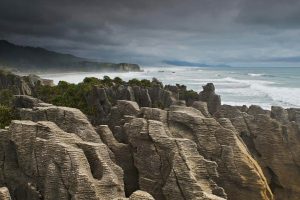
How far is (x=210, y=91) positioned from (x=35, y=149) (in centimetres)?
2884

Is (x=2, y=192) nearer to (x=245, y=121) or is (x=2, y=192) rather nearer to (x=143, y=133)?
(x=143, y=133)

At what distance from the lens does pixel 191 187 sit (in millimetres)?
17891

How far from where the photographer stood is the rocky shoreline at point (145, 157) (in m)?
17.7

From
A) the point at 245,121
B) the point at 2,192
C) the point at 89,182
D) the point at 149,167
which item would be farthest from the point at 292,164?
the point at 2,192

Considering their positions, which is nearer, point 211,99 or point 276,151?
point 276,151

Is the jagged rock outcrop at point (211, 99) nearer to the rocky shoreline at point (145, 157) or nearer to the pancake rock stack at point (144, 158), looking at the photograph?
the rocky shoreline at point (145, 157)

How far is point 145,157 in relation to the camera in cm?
2080

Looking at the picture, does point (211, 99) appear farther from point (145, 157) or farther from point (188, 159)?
point (188, 159)

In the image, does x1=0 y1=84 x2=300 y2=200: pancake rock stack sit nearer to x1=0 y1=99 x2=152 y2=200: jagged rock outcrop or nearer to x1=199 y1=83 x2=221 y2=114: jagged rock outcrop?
x1=0 y1=99 x2=152 y2=200: jagged rock outcrop

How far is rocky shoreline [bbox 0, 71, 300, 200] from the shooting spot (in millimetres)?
17719

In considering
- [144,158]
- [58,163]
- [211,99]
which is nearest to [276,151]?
[144,158]

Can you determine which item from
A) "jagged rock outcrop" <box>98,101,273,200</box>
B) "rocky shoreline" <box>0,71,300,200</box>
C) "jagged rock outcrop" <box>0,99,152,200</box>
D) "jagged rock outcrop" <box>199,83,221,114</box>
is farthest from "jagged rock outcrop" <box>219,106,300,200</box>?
"jagged rock outcrop" <box>199,83,221,114</box>

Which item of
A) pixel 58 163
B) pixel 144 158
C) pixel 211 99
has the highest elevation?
pixel 211 99

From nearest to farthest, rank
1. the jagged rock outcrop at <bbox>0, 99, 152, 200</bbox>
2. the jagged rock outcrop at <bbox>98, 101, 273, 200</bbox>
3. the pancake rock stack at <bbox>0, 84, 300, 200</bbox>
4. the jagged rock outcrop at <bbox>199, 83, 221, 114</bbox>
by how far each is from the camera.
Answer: the jagged rock outcrop at <bbox>0, 99, 152, 200</bbox> → the pancake rock stack at <bbox>0, 84, 300, 200</bbox> → the jagged rock outcrop at <bbox>98, 101, 273, 200</bbox> → the jagged rock outcrop at <bbox>199, 83, 221, 114</bbox>
